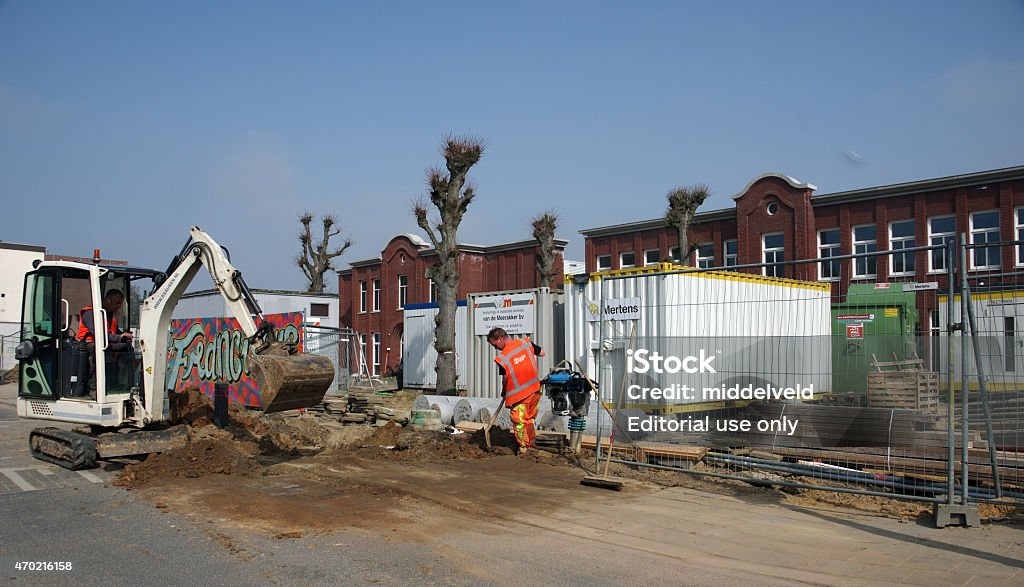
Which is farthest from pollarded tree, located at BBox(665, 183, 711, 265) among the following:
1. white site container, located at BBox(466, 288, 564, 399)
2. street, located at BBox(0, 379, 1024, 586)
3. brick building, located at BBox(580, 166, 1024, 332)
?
street, located at BBox(0, 379, 1024, 586)

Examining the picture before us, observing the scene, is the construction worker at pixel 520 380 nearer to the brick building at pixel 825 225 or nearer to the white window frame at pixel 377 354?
the brick building at pixel 825 225

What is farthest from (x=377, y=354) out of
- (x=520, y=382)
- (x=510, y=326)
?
(x=520, y=382)

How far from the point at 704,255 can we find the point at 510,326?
18881 mm

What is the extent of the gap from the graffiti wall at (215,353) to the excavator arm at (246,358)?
9697 mm

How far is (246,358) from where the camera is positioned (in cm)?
958

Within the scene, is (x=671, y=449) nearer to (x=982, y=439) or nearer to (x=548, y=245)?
(x=982, y=439)

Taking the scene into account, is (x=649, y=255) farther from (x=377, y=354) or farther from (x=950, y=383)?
(x=950, y=383)

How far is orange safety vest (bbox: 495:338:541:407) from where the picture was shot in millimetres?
10727

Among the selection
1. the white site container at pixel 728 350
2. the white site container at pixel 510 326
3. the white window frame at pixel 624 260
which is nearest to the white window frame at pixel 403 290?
the white window frame at pixel 624 260

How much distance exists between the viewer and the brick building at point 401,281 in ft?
133

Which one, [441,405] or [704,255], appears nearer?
[441,405]

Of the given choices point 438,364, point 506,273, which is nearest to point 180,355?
point 438,364

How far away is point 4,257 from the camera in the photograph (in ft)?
187

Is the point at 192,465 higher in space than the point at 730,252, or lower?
lower
